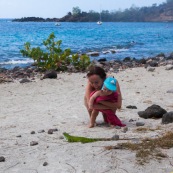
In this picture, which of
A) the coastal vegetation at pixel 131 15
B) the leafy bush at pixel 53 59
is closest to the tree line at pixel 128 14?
the coastal vegetation at pixel 131 15

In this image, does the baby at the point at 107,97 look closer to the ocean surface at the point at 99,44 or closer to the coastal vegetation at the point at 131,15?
the ocean surface at the point at 99,44

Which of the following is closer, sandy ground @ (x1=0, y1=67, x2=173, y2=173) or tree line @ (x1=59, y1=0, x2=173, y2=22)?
sandy ground @ (x1=0, y1=67, x2=173, y2=173)

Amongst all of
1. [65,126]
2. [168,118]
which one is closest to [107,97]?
[65,126]

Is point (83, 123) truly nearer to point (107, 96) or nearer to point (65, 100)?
point (107, 96)

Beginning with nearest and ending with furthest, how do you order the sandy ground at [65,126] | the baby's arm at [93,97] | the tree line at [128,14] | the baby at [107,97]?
1. the sandy ground at [65,126]
2. the baby at [107,97]
3. the baby's arm at [93,97]
4. the tree line at [128,14]

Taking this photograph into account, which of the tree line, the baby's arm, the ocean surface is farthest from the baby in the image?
the tree line

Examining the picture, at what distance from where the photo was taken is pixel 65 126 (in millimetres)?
5488

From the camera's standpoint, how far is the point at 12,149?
4336 mm

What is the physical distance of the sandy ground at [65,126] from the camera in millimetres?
3703

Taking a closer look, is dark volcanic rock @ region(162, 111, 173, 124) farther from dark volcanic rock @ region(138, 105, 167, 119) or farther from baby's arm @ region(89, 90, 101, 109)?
baby's arm @ region(89, 90, 101, 109)

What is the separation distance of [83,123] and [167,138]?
5.55 feet

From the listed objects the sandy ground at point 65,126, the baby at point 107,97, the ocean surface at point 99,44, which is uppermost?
the baby at point 107,97

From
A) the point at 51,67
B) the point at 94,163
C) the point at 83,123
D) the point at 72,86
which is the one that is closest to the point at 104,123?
the point at 83,123

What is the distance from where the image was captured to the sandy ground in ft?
12.1
